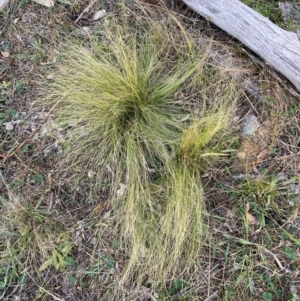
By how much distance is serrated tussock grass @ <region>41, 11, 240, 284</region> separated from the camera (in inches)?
80.7

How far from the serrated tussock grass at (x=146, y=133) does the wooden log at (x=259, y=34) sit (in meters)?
0.21

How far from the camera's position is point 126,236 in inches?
82.0

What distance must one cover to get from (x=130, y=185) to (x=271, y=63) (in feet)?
3.32

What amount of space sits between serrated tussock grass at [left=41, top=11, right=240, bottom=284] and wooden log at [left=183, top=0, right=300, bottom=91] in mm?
207

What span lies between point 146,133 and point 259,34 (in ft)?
2.67

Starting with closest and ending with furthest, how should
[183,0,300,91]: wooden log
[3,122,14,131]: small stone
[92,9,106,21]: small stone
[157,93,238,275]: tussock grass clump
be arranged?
[157,93,238,275]: tussock grass clump → [183,0,300,91]: wooden log → [3,122,14,131]: small stone → [92,9,106,21]: small stone

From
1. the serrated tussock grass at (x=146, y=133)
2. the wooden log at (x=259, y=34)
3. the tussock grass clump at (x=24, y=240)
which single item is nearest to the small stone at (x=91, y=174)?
the serrated tussock grass at (x=146, y=133)

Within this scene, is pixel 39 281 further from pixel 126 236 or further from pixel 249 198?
pixel 249 198

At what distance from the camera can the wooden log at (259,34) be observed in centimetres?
219

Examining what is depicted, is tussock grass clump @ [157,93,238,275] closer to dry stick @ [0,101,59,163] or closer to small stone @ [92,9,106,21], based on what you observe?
dry stick @ [0,101,59,163]

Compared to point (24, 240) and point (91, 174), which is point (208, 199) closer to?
point (91, 174)

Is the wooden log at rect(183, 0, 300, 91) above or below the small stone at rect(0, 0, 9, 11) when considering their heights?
above

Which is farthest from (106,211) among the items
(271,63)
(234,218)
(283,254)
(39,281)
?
(271,63)

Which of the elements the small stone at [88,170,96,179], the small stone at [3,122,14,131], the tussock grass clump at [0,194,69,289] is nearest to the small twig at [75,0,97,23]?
the small stone at [3,122,14,131]
